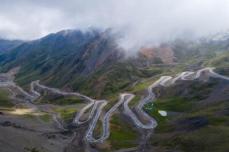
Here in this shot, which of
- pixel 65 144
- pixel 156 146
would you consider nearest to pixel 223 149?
pixel 156 146

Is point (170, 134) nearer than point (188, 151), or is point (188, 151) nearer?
point (188, 151)

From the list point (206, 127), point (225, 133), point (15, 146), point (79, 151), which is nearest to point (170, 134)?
point (206, 127)

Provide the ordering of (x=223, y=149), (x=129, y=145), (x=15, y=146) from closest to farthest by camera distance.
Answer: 1. (x=223, y=149)
2. (x=15, y=146)
3. (x=129, y=145)

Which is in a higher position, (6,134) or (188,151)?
(6,134)

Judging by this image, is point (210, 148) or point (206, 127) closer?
point (210, 148)

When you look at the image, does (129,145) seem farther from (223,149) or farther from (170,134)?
(223,149)

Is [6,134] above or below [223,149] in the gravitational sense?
above

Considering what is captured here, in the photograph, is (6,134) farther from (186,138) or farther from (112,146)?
(186,138)

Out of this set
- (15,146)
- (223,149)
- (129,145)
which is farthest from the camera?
(129,145)

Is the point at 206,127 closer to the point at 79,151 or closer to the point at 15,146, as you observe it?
the point at 79,151
